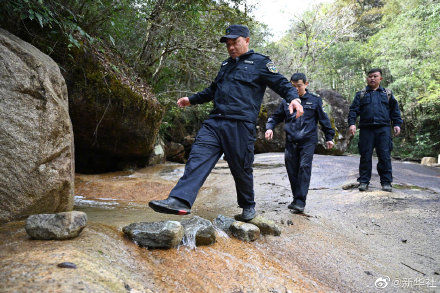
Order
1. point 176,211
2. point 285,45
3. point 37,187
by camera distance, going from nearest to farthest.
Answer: point 176,211 → point 37,187 → point 285,45

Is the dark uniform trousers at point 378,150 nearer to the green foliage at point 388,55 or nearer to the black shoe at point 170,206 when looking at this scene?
the black shoe at point 170,206

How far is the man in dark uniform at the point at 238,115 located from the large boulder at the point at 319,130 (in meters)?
10.9

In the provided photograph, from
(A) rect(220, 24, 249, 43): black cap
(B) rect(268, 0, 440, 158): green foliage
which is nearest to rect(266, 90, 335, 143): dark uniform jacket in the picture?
(A) rect(220, 24, 249, 43): black cap

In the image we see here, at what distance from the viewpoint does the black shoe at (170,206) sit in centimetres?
221

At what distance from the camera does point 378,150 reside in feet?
15.9

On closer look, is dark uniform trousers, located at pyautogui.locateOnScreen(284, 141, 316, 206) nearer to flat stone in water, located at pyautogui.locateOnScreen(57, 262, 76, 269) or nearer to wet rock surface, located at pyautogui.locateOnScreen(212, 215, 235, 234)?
wet rock surface, located at pyautogui.locateOnScreen(212, 215, 235, 234)

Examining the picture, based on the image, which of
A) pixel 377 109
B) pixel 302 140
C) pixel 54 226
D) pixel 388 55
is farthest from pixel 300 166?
pixel 388 55

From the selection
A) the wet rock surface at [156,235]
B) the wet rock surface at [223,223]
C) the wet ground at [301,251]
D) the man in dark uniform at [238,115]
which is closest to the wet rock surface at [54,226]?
the wet ground at [301,251]

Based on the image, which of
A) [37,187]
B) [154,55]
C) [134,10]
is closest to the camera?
[37,187]

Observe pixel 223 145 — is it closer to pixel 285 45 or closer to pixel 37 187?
pixel 37 187

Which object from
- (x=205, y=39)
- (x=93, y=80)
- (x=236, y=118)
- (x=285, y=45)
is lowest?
(x=236, y=118)

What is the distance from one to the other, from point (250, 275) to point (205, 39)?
734 centimetres

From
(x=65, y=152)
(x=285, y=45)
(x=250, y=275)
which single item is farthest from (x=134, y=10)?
(x=285, y=45)

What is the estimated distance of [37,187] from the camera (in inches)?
96.3
